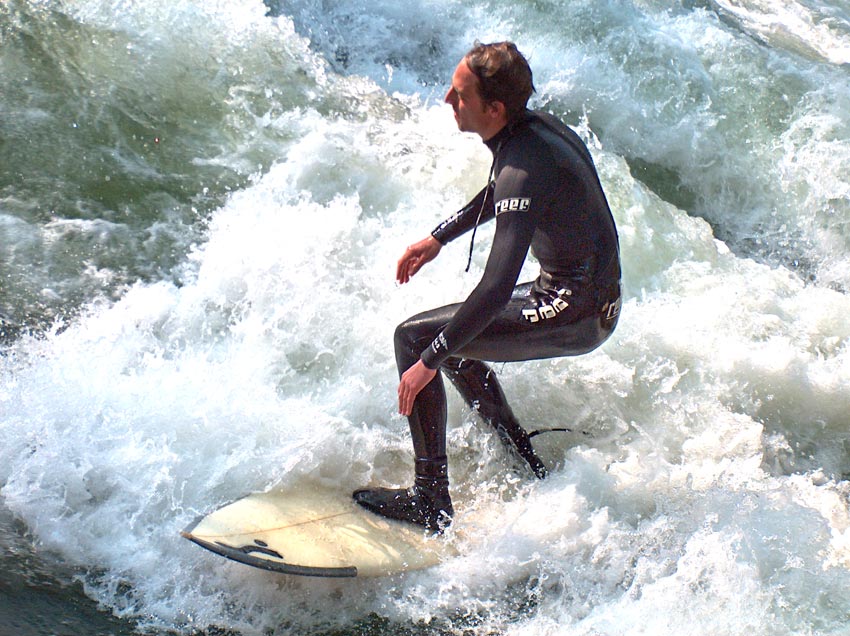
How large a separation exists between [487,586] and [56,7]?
4.98 metres

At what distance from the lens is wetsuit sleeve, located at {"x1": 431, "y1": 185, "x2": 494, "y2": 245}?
3.55m

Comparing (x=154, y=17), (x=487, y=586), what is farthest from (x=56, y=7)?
(x=487, y=586)

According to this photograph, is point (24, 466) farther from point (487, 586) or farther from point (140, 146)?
point (140, 146)

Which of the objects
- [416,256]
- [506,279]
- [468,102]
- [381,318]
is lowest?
[381,318]

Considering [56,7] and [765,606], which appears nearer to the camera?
[765,606]

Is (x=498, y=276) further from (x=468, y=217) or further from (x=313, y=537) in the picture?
(x=313, y=537)

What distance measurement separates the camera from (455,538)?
3574 millimetres

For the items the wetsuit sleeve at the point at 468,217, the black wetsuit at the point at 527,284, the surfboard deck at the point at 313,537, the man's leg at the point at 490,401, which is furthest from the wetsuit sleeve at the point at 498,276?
the surfboard deck at the point at 313,537

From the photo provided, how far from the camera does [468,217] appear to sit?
11.9ft

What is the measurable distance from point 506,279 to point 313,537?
1.19 m

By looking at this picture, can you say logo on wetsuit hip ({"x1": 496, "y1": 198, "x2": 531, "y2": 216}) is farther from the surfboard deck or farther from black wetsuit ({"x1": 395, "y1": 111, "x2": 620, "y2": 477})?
the surfboard deck

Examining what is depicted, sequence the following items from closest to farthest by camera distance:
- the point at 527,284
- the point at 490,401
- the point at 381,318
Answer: the point at 527,284
the point at 490,401
the point at 381,318

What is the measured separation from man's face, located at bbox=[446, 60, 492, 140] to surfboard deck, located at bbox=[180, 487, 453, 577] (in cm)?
149

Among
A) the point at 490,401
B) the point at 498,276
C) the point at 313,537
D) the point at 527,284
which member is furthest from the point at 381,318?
the point at 498,276
